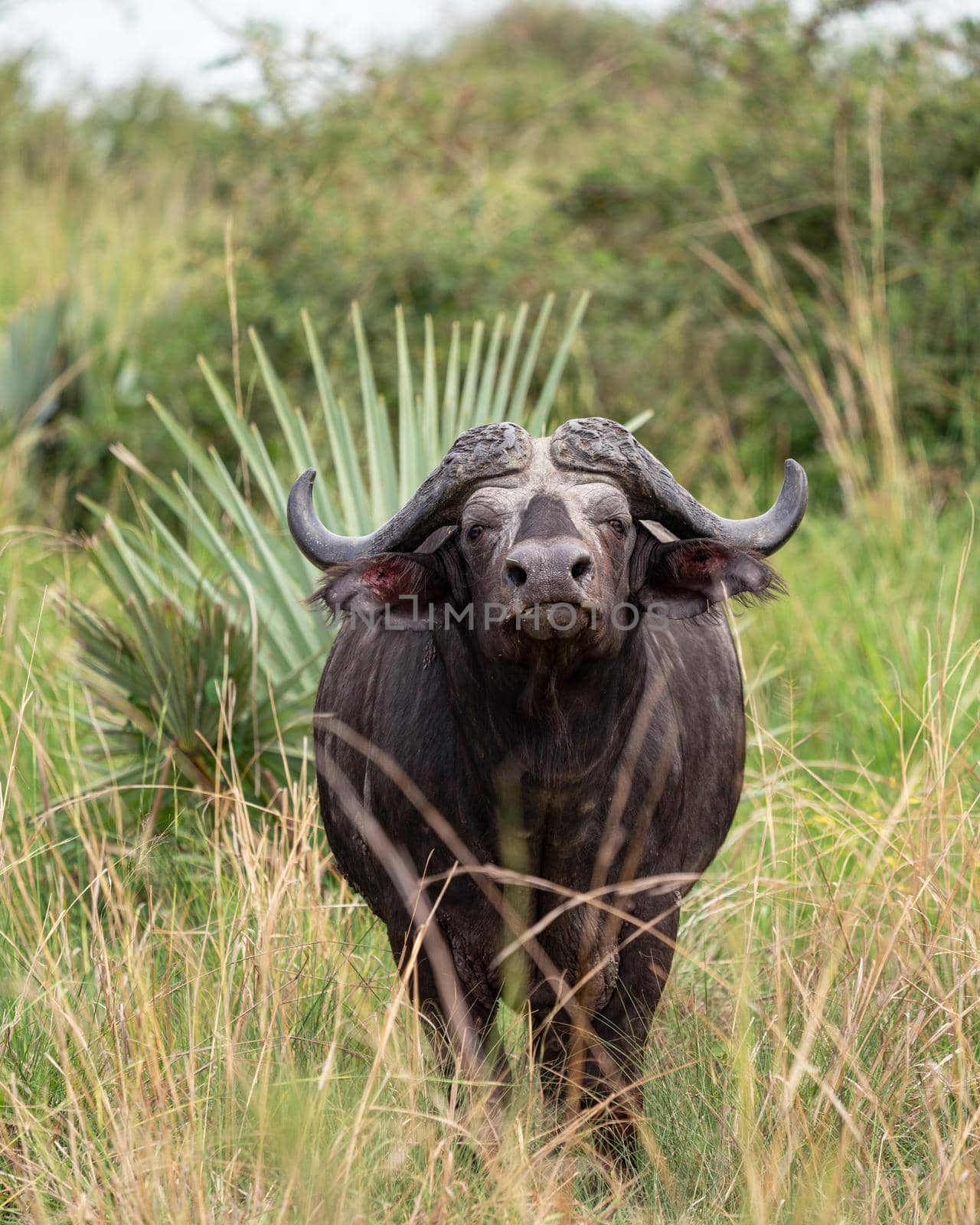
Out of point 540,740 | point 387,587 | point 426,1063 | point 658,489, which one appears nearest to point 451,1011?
point 426,1063

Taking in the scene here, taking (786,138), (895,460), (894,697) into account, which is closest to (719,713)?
(894,697)

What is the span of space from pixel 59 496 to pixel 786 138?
5.46 metres

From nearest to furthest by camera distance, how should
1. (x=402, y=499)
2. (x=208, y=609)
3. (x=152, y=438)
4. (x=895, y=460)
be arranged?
(x=208, y=609) < (x=402, y=499) < (x=895, y=460) < (x=152, y=438)

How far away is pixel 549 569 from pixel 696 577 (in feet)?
2.37

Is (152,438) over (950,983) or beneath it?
over

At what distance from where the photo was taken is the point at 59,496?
8688 mm

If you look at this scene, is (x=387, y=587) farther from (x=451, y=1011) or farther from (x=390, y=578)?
(x=451, y=1011)

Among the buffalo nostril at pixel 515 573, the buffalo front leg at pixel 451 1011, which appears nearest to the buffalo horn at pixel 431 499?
the buffalo nostril at pixel 515 573

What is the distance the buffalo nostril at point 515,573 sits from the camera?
10.1 feet

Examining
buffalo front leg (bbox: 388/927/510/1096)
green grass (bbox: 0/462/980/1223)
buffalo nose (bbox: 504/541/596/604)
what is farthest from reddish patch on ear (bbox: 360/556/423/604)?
buffalo front leg (bbox: 388/927/510/1096)

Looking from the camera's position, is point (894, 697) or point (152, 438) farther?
point (152, 438)

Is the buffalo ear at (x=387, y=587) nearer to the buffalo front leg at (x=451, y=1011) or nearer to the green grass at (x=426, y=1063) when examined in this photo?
the green grass at (x=426, y=1063)

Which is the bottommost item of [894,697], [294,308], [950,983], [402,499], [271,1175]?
[271,1175]

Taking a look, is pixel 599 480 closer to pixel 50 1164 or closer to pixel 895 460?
pixel 50 1164
